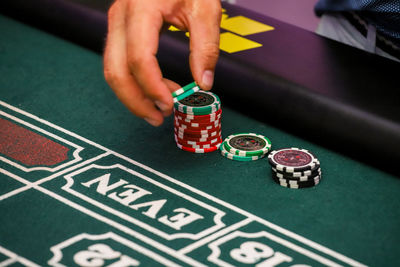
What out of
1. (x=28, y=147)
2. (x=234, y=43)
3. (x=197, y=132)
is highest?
(x=234, y=43)

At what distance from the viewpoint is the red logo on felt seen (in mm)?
2365

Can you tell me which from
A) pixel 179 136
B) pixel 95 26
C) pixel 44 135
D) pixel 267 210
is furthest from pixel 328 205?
pixel 95 26

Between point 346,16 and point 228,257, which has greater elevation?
point 346,16

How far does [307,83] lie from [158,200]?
33.2 inches

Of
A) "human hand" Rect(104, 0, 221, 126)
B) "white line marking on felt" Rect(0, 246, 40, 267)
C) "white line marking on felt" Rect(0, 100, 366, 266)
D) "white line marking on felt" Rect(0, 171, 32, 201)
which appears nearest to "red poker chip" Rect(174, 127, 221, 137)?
"white line marking on felt" Rect(0, 100, 366, 266)

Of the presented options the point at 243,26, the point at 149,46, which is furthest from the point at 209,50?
the point at 243,26

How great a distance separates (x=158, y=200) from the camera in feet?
7.08

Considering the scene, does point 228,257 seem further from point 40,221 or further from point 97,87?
point 97,87

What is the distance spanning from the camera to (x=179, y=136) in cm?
252

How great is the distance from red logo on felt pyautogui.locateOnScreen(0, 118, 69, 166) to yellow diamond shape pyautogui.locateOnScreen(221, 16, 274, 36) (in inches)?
45.2

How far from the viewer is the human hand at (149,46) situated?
6.08 feet

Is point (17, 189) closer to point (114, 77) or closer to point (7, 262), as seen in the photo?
point (7, 262)

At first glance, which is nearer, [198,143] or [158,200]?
[158,200]

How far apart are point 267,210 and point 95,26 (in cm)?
154
